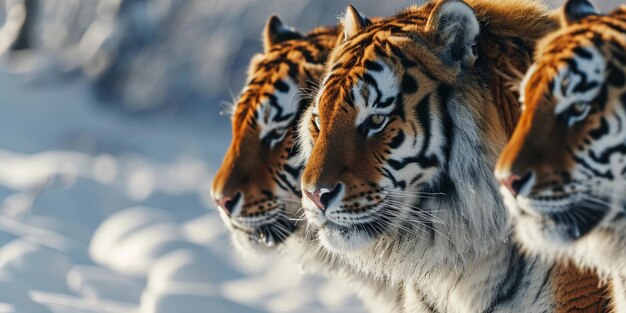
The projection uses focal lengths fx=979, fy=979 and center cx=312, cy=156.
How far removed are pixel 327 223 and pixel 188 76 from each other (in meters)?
5.23

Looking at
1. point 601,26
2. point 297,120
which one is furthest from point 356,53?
point 601,26

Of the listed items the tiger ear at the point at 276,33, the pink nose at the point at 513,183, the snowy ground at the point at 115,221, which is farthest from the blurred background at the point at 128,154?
the pink nose at the point at 513,183

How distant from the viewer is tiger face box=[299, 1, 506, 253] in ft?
6.52

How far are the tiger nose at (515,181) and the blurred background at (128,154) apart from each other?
7.49ft

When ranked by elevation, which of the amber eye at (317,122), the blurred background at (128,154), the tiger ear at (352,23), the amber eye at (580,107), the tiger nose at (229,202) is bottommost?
the amber eye at (580,107)

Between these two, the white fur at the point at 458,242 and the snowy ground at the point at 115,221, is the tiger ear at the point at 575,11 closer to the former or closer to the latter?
the white fur at the point at 458,242

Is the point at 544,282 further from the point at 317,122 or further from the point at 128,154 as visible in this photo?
the point at 128,154

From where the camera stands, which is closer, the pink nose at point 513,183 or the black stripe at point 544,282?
the pink nose at point 513,183

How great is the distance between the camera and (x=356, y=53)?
2.12 metres

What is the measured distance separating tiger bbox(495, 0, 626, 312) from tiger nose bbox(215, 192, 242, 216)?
0.96 meters

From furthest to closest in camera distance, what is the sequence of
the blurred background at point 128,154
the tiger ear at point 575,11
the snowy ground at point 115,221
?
1. the blurred background at point 128,154
2. the snowy ground at point 115,221
3. the tiger ear at point 575,11

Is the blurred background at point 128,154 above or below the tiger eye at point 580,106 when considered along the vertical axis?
above

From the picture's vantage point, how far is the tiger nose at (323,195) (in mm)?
1976

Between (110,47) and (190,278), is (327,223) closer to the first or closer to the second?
(190,278)
